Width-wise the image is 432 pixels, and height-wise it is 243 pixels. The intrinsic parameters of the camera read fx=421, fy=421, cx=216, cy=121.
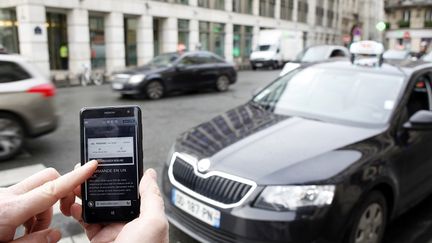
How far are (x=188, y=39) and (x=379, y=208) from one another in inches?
1036

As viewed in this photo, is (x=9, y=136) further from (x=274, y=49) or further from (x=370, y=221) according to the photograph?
(x=274, y=49)

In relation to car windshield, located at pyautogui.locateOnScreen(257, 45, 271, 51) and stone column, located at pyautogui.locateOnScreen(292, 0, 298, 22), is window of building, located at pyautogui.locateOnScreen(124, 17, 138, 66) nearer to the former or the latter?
car windshield, located at pyautogui.locateOnScreen(257, 45, 271, 51)

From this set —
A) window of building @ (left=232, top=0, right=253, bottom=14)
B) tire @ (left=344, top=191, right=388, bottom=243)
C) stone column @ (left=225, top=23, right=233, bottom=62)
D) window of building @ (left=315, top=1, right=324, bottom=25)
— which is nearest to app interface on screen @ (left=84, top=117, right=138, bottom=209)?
tire @ (left=344, top=191, right=388, bottom=243)

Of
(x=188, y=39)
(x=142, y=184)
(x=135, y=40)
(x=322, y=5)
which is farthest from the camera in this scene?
(x=322, y=5)

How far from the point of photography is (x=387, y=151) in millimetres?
3477

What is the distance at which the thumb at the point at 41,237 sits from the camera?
4.23 feet

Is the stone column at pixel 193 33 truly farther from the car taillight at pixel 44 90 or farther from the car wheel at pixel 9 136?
the car wheel at pixel 9 136

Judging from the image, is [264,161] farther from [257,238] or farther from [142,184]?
[142,184]

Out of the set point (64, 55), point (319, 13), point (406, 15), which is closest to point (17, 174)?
point (64, 55)

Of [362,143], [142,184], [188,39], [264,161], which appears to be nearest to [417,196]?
[362,143]

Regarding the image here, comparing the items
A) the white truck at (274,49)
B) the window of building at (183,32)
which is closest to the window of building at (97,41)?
the window of building at (183,32)

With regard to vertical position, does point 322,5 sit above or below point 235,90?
A: above

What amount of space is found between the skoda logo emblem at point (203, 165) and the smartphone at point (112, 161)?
5.84 ft

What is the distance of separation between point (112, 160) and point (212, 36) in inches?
1204
